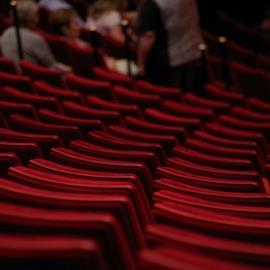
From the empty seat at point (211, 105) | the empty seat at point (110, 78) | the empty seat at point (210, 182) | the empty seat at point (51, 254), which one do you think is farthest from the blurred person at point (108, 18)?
the empty seat at point (51, 254)

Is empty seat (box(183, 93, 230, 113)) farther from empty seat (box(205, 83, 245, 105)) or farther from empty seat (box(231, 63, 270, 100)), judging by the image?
empty seat (box(231, 63, 270, 100))

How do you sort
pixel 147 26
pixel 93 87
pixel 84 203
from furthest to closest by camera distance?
1. pixel 147 26
2. pixel 93 87
3. pixel 84 203

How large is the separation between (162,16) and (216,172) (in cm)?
77

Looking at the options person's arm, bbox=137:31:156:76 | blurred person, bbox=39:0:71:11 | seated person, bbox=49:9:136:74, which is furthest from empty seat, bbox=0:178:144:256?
blurred person, bbox=39:0:71:11

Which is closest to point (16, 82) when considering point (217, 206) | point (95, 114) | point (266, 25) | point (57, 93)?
point (57, 93)

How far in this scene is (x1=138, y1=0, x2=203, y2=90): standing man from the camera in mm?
1548

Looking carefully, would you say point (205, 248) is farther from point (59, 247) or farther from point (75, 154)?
point (75, 154)

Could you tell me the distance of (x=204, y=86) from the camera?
159cm

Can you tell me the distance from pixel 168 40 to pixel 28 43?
301 mm

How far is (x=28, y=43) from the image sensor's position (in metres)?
1.50

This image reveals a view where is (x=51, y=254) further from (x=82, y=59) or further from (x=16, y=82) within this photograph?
(x=82, y=59)

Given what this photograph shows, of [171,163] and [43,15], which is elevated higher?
[43,15]

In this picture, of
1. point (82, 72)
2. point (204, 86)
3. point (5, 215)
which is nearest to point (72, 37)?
point (82, 72)

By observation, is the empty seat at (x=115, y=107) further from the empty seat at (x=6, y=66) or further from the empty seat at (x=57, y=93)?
the empty seat at (x=6, y=66)
